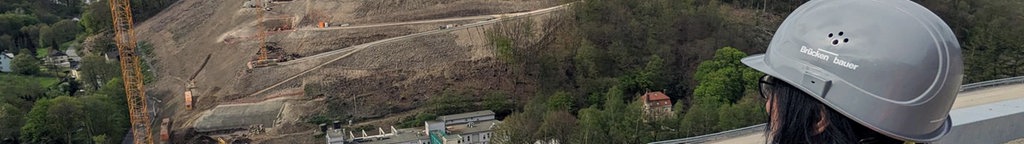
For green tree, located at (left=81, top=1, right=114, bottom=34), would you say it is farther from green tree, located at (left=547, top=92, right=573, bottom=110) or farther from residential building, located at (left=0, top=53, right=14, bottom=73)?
green tree, located at (left=547, top=92, right=573, bottom=110)

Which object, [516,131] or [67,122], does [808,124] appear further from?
[67,122]

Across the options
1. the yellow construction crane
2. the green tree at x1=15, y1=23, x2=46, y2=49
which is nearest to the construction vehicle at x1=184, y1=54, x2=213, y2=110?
the yellow construction crane

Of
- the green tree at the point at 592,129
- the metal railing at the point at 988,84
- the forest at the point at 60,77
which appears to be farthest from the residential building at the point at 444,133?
the metal railing at the point at 988,84

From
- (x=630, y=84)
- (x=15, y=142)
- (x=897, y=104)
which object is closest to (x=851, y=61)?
(x=897, y=104)

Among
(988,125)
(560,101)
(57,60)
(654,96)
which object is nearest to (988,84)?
(988,125)

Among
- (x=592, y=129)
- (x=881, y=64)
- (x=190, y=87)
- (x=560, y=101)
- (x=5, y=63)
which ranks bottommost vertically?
(x=5, y=63)

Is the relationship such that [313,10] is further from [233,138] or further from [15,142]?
[15,142]

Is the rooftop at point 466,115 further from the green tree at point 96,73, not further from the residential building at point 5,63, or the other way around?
the residential building at point 5,63

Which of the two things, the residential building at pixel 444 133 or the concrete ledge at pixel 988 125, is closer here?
the concrete ledge at pixel 988 125
